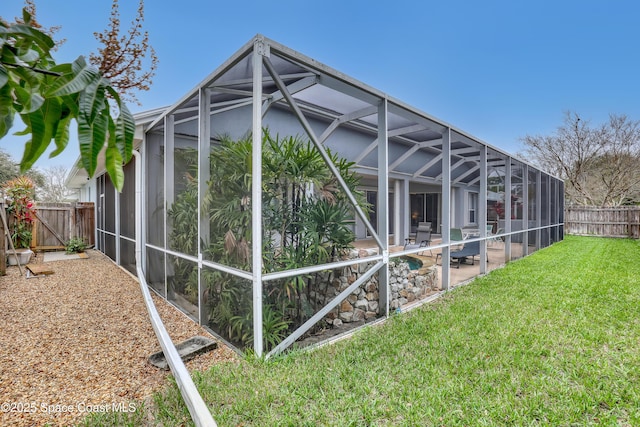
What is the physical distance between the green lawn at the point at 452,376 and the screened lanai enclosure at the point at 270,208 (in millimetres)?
507

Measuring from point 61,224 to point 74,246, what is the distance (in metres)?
1.30

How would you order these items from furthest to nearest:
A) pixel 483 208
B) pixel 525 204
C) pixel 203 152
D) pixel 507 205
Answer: pixel 525 204
pixel 507 205
pixel 483 208
pixel 203 152

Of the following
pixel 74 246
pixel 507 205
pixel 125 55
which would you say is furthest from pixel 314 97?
pixel 74 246

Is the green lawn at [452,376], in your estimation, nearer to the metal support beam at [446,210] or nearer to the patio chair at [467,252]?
the metal support beam at [446,210]

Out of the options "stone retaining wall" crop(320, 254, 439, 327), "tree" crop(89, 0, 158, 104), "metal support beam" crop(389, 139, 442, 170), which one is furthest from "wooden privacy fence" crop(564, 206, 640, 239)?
"tree" crop(89, 0, 158, 104)

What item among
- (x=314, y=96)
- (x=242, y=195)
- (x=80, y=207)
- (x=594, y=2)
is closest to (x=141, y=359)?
(x=242, y=195)

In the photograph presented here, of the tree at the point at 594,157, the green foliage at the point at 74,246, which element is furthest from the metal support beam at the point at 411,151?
the tree at the point at 594,157

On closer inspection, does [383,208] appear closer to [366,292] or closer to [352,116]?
[366,292]

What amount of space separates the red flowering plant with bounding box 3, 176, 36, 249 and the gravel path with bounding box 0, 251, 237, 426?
368cm

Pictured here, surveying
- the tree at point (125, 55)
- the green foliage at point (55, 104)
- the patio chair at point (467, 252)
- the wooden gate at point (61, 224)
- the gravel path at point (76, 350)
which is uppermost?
the tree at point (125, 55)

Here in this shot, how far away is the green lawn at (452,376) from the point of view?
2.23 metres

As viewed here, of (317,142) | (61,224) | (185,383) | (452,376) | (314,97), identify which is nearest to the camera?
(185,383)

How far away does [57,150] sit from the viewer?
33.0 inches

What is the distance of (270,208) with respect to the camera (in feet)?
11.1
